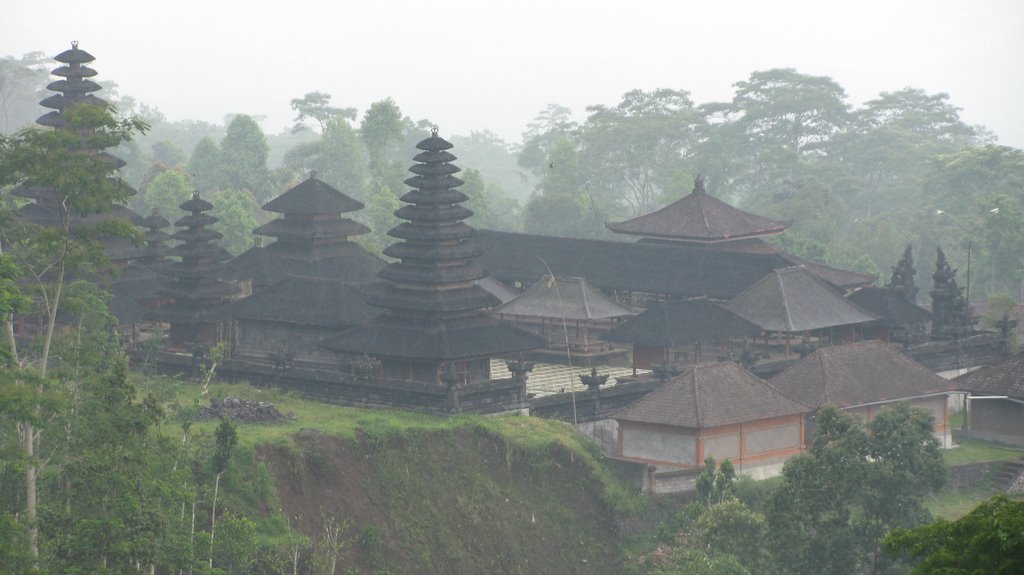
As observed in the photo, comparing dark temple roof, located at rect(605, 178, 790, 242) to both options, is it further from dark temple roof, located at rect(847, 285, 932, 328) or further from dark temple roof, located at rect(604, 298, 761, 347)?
dark temple roof, located at rect(604, 298, 761, 347)

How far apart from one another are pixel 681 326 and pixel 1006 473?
12.1 meters

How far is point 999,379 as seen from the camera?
61406mm

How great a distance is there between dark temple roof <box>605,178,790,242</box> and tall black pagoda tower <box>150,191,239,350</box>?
18600 millimetres

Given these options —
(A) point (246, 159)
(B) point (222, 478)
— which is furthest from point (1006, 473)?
(A) point (246, 159)

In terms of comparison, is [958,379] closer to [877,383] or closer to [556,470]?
[877,383]

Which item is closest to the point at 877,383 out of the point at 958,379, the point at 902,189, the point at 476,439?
the point at 958,379

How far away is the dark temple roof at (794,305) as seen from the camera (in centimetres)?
6619

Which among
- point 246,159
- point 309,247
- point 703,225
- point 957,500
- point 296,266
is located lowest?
point 957,500

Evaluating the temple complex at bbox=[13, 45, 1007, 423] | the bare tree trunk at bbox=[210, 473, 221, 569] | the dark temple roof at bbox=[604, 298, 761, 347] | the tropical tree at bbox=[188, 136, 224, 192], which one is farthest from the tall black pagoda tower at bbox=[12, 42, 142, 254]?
the tropical tree at bbox=[188, 136, 224, 192]

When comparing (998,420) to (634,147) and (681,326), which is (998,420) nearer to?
(681,326)

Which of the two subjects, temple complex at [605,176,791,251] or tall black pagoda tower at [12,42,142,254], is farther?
temple complex at [605,176,791,251]

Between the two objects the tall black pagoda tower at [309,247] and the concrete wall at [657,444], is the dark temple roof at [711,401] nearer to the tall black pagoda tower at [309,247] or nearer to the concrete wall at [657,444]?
the concrete wall at [657,444]

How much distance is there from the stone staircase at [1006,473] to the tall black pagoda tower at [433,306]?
48.6 ft

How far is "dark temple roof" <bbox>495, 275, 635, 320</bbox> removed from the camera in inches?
2670
